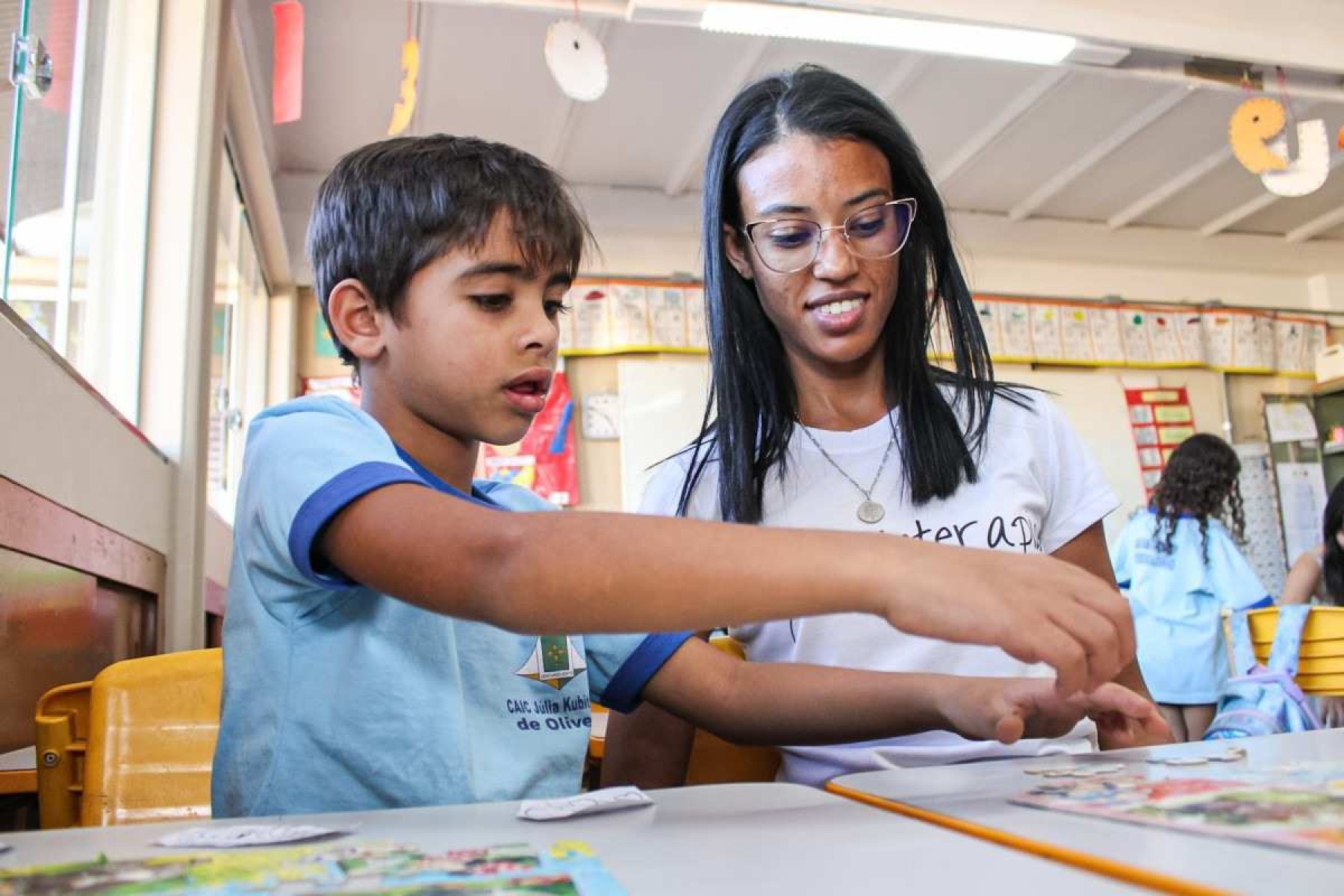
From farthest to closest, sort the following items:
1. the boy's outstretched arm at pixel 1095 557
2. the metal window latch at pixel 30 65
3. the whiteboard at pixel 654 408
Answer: the whiteboard at pixel 654 408, the metal window latch at pixel 30 65, the boy's outstretched arm at pixel 1095 557

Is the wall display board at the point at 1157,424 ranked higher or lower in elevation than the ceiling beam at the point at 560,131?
lower

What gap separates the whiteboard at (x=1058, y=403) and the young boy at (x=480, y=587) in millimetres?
3590

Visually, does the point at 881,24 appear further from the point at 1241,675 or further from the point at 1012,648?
the point at 1012,648

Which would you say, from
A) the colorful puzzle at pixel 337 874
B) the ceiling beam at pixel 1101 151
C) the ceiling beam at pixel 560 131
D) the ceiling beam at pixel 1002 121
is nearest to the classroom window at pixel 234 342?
the ceiling beam at pixel 560 131

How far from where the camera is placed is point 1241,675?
3.12 m

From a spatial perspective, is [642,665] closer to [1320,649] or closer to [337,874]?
[337,874]

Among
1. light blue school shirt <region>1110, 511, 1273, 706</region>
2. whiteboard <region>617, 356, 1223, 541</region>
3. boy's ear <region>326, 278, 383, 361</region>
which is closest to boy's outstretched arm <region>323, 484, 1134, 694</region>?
boy's ear <region>326, 278, 383, 361</region>

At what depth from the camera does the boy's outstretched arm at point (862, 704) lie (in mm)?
848

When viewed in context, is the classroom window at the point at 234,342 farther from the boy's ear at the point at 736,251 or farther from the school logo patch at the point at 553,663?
the school logo patch at the point at 553,663

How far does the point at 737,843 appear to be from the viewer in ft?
1.74

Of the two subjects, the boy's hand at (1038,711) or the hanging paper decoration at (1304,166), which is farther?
the hanging paper decoration at (1304,166)

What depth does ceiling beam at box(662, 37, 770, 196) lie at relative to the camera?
3.83 m

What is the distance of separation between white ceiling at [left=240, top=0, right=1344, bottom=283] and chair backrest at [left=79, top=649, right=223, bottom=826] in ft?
8.89

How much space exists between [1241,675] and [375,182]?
2.94 m
